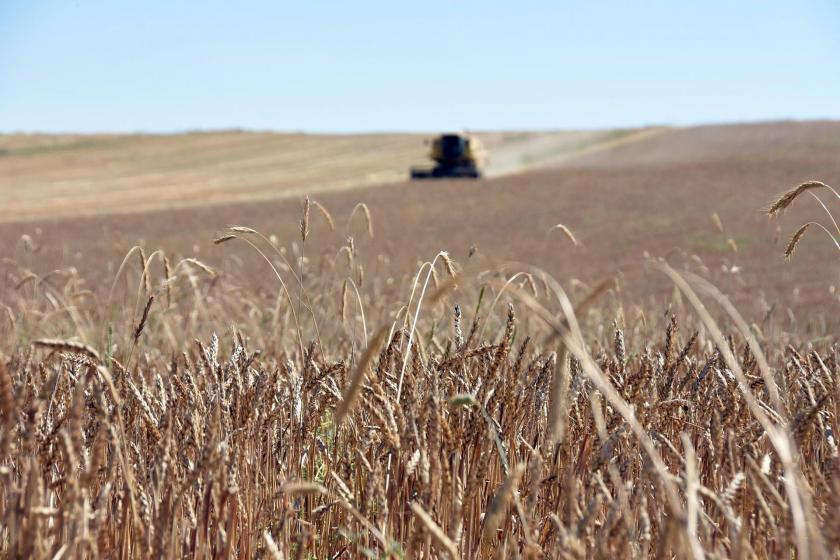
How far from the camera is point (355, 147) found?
63.1 metres

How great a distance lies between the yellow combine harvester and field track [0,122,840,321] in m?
1.33

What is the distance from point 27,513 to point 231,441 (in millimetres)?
823

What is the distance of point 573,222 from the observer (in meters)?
28.0

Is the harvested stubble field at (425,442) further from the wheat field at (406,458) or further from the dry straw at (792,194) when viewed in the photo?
the dry straw at (792,194)

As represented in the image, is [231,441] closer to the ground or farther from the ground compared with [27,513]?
closer to the ground

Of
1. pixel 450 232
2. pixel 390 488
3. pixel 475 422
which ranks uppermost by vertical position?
pixel 475 422

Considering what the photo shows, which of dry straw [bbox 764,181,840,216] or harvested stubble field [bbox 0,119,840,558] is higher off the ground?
dry straw [bbox 764,181,840,216]

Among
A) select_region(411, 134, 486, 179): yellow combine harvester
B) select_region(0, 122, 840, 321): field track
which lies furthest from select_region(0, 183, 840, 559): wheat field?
select_region(411, 134, 486, 179): yellow combine harvester

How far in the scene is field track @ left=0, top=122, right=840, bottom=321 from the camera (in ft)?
59.6

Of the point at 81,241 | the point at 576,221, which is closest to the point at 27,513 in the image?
the point at 81,241

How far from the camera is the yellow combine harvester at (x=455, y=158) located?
3888 centimetres

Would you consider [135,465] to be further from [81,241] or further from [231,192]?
[231,192]

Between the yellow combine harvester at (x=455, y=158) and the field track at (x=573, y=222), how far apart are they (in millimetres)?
1332

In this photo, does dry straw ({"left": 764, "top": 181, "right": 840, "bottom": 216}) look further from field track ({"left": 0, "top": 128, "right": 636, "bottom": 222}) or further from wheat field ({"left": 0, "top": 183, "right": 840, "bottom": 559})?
field track ({"left": 0, "top": 128, "right": 636, "bottom": 222})
